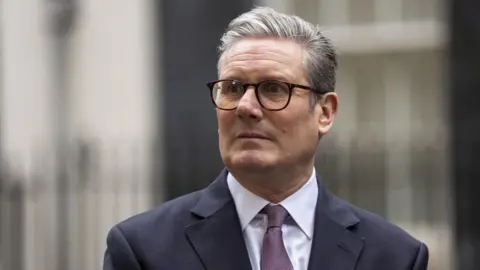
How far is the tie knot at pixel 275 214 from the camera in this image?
3053mm

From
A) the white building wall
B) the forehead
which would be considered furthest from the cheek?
the white building wall

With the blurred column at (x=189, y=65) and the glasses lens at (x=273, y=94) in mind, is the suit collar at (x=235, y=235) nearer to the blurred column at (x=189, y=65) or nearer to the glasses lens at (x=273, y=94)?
the glasses lens at (x=273, y=94)

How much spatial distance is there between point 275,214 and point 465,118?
20.5ft

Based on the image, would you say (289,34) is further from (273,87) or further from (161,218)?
(161,218)

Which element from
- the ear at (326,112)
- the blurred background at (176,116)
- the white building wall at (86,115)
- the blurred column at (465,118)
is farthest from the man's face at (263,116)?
the white building wall at (86,115)

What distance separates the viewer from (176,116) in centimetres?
976

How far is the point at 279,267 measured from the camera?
9.80 feet

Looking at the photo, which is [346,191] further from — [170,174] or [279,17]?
[279,17]

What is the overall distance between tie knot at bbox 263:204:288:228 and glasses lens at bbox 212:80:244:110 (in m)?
0.31

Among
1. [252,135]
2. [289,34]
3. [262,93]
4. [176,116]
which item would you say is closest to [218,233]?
[252,135]

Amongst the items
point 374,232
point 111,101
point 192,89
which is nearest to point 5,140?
point 111,101

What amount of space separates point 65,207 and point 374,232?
6537 millimetres

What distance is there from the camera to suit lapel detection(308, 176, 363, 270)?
307cm

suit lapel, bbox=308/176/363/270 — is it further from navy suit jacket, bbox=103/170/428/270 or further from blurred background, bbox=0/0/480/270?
blurred background, bbox=0/0/480/270
